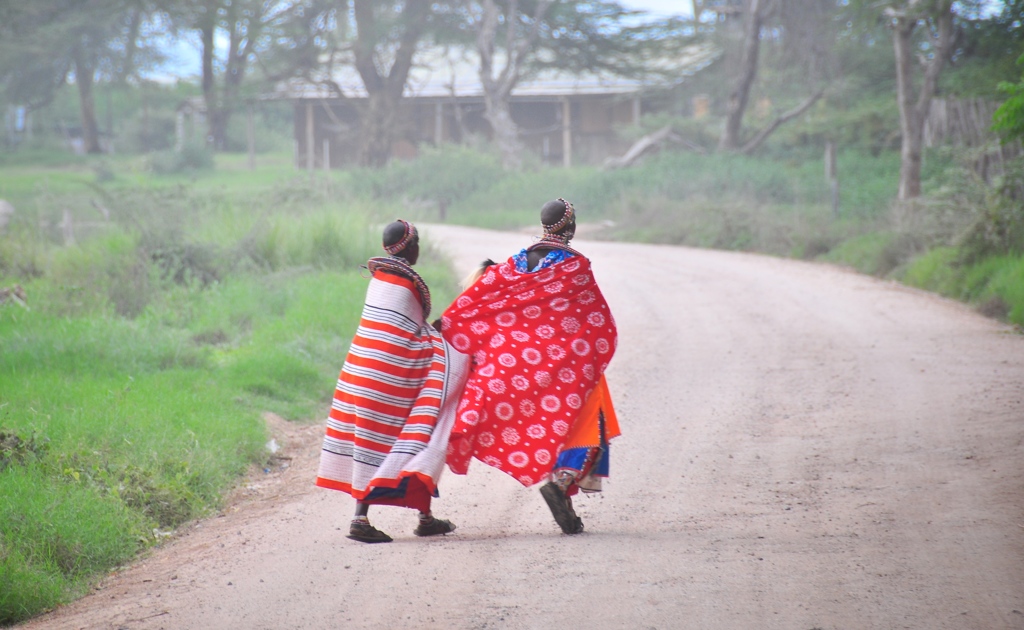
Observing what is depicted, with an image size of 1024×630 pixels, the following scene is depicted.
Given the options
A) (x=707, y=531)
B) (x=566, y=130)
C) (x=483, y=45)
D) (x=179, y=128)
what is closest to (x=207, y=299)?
(x=707, y=531)

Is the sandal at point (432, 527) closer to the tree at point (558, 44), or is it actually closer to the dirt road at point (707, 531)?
the dirt road at point (707, 531)

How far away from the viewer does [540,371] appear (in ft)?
17.3

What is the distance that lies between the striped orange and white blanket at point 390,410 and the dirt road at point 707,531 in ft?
1.10

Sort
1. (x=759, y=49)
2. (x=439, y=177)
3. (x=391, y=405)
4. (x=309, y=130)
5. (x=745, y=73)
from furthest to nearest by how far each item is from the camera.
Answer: (x=309, y=130) < (x=439, y=177) < (x=759, y=49) < (x=745, y=73) < (x=391, y=405)

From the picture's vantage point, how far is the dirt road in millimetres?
4141

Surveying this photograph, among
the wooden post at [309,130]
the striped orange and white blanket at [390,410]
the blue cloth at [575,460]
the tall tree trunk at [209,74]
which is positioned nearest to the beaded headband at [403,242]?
the striped orange and white blanket at [390,410]

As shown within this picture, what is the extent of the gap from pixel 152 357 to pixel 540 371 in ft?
15.7

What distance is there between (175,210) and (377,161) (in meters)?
23.1

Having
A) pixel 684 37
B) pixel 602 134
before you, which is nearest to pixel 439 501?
pixel 684 37

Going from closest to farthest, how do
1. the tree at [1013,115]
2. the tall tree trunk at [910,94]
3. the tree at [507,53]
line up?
the tree at [1013,115]
the tall tree trunk at [910,94]
the tree at [507,53]

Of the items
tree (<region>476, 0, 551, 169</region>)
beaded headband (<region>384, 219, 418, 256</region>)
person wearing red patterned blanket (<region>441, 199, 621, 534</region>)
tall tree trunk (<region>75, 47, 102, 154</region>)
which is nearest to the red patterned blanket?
person wearing red patterned blanket (<region>441, 199, 621, 534</region>)

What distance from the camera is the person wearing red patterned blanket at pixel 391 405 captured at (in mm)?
5055

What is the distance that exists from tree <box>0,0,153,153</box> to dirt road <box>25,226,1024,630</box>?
3020 cm

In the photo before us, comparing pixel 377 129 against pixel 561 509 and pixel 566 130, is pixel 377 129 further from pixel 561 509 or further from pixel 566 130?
pixel 561 509
